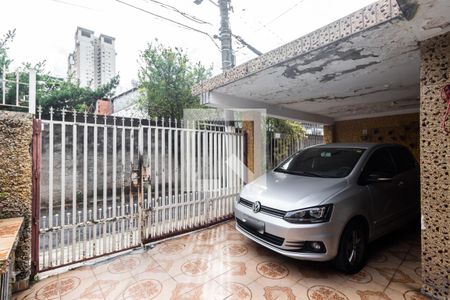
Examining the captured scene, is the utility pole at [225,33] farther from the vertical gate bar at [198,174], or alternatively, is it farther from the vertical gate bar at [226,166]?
the vertical gate bar at [198,174]

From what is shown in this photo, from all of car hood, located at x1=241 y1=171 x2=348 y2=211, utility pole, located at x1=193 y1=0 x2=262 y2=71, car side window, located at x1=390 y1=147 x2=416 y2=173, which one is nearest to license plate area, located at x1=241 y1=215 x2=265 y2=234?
A: car hood, located at x1=241 y1=171 x2=348 y2=211

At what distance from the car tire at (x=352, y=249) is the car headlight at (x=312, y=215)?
13.7 inches

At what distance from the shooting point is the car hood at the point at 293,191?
2.62 meters

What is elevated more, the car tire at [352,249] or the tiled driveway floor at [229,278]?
the car tire at [352,249]

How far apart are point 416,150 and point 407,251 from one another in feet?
12.0

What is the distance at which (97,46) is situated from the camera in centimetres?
1586

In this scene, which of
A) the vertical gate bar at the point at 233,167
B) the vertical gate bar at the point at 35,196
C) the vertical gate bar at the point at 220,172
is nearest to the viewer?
the vertical gate bar at the point at 35,196

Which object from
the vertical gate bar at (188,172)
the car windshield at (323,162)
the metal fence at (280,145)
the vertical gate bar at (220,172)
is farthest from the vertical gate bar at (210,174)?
the metal fence at (280,145)

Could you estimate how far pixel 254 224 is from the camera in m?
2.94

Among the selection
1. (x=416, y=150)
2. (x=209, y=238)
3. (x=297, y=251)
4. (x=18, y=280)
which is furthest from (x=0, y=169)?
(x=416, y=150)

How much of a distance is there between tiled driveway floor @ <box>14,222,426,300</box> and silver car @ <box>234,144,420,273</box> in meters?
0.29

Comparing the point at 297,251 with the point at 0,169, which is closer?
the point at 0,169

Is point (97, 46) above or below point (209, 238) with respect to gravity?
above

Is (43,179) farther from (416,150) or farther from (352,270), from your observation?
(416,150)
